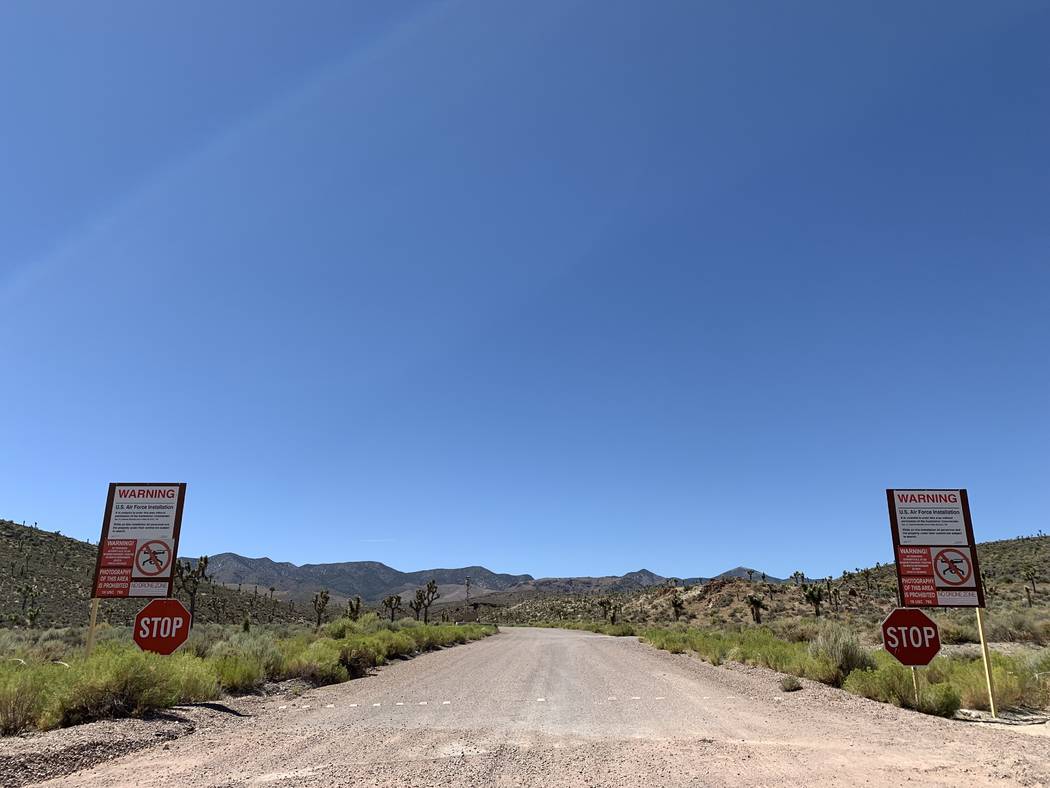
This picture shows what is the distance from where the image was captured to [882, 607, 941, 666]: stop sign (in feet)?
40.5

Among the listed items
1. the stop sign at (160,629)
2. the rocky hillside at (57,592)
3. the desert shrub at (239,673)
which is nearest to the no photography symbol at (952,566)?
the desert shrub at (239,673)

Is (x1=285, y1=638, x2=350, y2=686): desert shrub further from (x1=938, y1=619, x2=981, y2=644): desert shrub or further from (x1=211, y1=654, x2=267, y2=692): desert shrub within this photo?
(x1=938, y1=619, x2=981, y2=644): desert shrub

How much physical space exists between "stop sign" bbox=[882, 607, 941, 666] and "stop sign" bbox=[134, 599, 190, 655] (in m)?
14.4

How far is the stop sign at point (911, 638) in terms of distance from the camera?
1236 centimetres

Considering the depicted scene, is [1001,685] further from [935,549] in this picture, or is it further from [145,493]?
[145,493]

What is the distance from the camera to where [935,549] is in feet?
43.7

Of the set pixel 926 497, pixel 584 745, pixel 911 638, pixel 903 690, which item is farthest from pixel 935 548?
pixel 584 745

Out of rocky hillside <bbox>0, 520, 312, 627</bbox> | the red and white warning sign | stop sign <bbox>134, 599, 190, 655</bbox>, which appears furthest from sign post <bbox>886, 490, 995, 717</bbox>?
rocky hillside <bbox>0, 520, 312, 627</bbox>

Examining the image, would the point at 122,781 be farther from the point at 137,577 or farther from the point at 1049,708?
the point at 1049,708

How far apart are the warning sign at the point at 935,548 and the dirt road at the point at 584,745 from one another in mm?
2544

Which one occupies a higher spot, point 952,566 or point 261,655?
point 952,566

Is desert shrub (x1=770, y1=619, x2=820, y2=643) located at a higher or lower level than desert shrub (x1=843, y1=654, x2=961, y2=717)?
lower

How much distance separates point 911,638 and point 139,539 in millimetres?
16651

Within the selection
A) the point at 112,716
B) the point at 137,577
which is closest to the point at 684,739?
the point at 112,716
